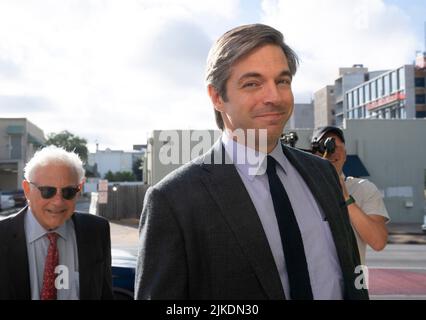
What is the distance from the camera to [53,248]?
273 centimetres

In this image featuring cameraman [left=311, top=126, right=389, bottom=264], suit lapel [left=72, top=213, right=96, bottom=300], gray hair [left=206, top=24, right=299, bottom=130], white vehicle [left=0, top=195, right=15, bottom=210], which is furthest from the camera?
white vehicle [left=0, top=195, right=15, bottom=210]

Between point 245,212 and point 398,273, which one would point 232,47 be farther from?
point 398,273

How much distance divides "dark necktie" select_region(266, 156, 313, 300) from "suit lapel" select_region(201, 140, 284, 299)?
0.07m

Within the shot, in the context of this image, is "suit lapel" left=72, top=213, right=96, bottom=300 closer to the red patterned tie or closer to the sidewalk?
the red patterned tie

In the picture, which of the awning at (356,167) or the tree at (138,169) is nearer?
the awning at (356,167)

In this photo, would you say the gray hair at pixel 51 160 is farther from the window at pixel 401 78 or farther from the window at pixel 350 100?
the window at pixel 350 100

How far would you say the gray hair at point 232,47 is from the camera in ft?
5.92

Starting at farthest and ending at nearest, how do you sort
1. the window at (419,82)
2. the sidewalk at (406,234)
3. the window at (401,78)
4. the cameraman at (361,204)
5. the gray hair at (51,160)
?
the window at (401,78) < the window at (419,82) < the sidewalk at (406,234) < the cameraman at (361,204) < the gray hair at (51,160)

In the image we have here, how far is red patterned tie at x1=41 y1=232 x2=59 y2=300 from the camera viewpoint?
2.60m

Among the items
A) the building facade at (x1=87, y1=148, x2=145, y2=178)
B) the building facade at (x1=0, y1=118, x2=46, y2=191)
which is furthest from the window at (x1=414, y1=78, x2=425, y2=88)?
the building facade at (x1=87, y1=148, x2=145, y2=178)

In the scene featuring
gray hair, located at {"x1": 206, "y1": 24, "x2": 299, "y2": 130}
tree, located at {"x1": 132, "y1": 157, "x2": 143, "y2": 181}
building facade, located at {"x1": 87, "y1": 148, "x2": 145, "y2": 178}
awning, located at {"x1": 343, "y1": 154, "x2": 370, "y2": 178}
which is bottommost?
gray hair, located at {"x1": 206, "y1": 24, "x2": 299, "y2": 130}

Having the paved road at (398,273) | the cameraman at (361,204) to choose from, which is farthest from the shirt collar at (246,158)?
the paved road at (398,273)
